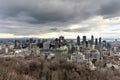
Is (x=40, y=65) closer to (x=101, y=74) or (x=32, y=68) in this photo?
(x=32, y=68)

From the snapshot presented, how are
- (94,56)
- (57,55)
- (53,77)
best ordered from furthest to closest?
(94,56) < (57,55) < (53,77)

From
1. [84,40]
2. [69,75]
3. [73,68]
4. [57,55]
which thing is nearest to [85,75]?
[69,75]

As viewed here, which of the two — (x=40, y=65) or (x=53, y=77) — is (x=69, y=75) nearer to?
(x=53, y=77)

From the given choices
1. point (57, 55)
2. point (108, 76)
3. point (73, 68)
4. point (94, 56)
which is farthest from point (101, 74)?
point (94, 56)

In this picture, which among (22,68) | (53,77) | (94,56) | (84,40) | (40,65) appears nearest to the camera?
(53,77)

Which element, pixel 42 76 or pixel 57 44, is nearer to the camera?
pixel 42 76

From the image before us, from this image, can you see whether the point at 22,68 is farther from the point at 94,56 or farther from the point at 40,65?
the point at 94,56

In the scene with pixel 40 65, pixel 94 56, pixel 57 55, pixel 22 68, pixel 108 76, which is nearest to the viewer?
pixel 108 76

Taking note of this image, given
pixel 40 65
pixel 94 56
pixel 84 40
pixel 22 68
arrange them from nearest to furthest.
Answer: pixel 22 68 → pixel 40 65 → pixel 94 56 → pixel 84 40

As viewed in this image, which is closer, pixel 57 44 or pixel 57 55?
pixel 57 55
